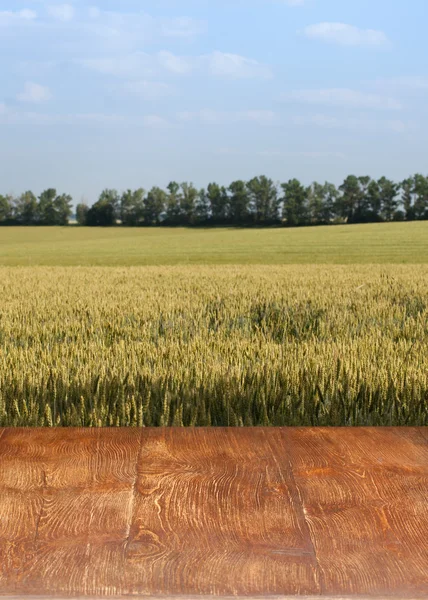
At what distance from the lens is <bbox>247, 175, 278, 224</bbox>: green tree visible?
2867 inches

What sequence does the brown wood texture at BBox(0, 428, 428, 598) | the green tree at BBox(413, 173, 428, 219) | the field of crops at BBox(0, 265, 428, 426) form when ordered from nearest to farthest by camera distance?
the brown wood texture at BBox(0, 428, 428, 598) < the field of crops at BBox(0, 265, 428, 426) < the green tree at BBox(413, 173, 428, 219)

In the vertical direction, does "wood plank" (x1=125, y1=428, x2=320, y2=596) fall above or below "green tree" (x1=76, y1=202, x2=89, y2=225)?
below

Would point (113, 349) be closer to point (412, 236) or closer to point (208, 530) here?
point (208, 530)

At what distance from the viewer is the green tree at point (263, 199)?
72812 mm

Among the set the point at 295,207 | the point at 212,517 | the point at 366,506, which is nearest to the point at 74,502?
the point at 212,517

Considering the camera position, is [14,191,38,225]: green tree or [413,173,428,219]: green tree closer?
[413,173,428,219]: green tree

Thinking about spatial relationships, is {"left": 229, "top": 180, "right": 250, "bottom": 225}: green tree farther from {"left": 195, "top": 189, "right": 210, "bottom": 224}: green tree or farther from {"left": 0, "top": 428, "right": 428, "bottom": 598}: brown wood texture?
{"left": 0, "top": 428, "right": 428, "bottom": 598}: brown wood texture

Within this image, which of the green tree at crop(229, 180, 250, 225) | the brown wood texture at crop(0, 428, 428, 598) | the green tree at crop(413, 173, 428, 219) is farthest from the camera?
the green tree at crop(229, 180, 250, 225)

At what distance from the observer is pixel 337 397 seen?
2.63 metres

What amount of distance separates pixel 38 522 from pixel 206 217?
72713 mm

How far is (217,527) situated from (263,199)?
7415 cm

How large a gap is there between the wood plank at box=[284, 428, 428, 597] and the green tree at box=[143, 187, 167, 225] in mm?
71287

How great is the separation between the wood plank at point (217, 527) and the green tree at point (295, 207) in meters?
67.2

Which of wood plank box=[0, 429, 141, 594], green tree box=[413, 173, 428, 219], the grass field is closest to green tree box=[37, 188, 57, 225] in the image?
green tree box=[413, 173, 428, 219]
